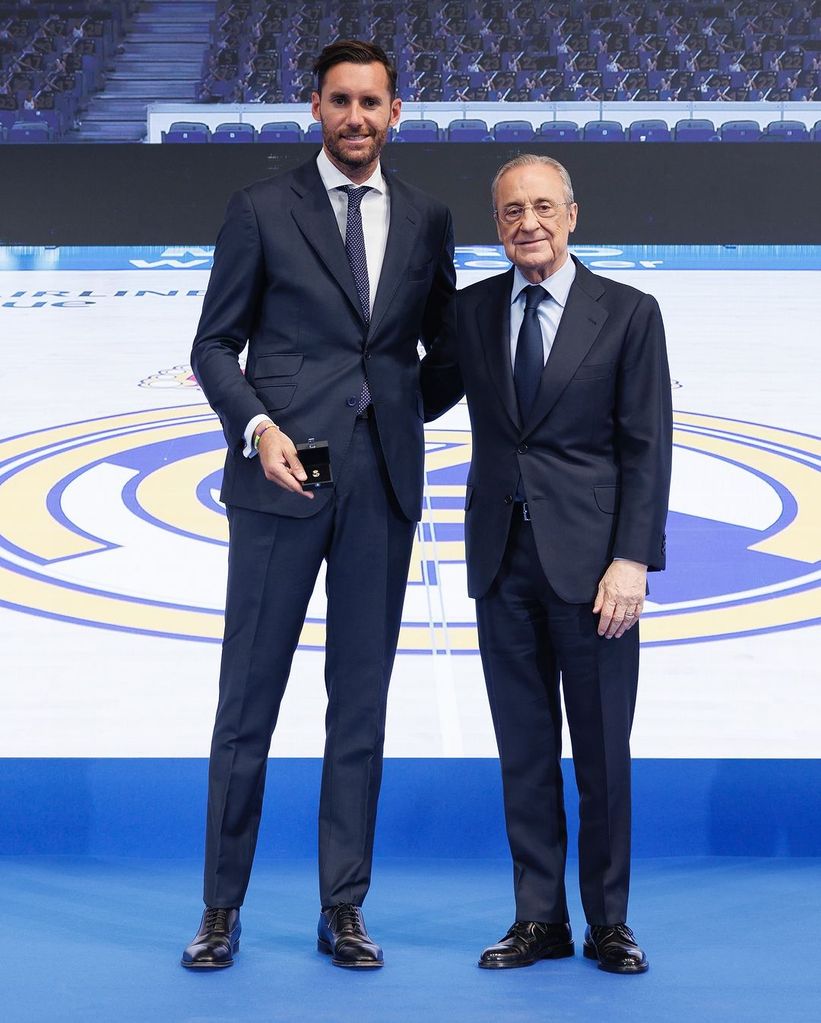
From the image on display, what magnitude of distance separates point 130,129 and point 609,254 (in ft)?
21.8

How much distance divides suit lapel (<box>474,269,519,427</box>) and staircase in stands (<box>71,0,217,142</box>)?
15.2 m

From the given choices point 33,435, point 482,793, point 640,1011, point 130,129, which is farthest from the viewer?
point 130,129

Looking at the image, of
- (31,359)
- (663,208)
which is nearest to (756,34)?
(663,208)

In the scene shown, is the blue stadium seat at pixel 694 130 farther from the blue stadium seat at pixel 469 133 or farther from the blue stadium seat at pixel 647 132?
the blue stadium seat at pixel 469 133

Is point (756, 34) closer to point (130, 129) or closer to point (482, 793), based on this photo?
point (130, 129)

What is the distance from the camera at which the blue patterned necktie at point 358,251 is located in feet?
7.47

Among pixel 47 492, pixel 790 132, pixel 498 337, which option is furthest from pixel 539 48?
pixel 498 337

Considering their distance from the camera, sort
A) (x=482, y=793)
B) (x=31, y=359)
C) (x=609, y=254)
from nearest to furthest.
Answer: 1. (x=482, y=793)
2. (x=31, y=359)
3. (x=609, y=254)

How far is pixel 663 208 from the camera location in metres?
12.5

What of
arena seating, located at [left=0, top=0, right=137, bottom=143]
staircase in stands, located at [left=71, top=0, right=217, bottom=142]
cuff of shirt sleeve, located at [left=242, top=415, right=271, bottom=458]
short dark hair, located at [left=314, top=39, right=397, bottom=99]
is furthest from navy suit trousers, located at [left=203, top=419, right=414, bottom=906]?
staircase in stands, located at [left=71, top=0, right=217, bottom=142]

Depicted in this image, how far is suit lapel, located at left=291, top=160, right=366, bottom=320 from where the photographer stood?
225cm

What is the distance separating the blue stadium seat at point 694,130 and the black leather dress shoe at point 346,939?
500 inches

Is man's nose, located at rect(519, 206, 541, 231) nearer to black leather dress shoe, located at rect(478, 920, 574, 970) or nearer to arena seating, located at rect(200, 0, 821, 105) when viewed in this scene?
black leather dress shoe, located at rect(478, 920, 574, 970)

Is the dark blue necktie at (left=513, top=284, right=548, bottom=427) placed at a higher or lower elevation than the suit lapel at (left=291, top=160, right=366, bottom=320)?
lower
